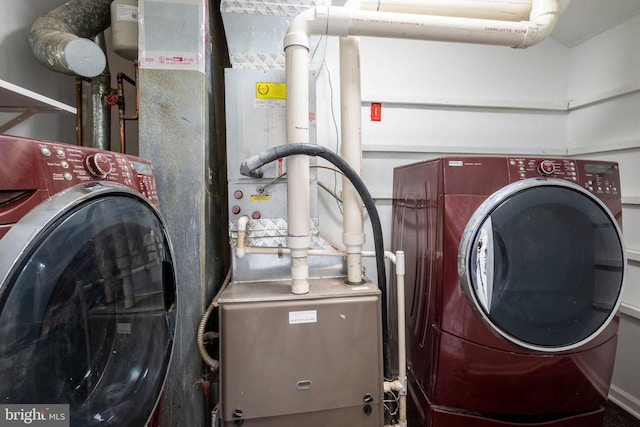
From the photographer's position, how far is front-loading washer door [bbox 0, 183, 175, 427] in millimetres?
504

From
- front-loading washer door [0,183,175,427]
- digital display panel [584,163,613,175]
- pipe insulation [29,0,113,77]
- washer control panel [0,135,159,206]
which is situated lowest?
front-loading washer door [0,183,175,427]

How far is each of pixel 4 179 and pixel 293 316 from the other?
78cm

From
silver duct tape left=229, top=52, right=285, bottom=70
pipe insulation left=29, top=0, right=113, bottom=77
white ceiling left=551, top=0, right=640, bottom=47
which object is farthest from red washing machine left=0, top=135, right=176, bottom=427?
white ceiling left=551, top=0, right=640, bottom=47

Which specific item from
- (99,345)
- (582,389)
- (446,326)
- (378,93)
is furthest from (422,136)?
(99,345)

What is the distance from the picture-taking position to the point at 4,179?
1.68 feet

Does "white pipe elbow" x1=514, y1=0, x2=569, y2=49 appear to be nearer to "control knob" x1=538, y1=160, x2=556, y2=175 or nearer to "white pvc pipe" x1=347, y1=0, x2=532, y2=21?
"white pvc pipe" x1=347, y1=0, x2=532, y2=21

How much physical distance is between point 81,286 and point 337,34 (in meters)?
1.11

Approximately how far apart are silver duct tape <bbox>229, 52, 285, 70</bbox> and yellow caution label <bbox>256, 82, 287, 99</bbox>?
0.12 metres

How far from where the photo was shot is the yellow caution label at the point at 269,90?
47.4 inches

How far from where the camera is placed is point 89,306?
66 centimetres

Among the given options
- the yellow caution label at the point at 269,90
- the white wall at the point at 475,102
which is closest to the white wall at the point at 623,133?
the white wall at the point at 475,102

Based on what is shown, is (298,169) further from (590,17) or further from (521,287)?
(590,17)

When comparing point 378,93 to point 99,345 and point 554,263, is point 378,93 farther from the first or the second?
point 99,345


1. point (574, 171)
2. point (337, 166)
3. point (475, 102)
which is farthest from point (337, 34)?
point (475, 102)
